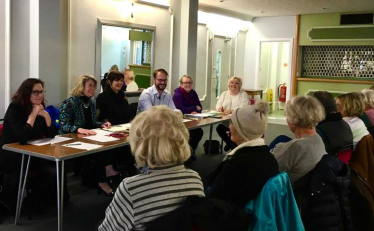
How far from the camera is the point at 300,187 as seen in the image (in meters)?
2.21

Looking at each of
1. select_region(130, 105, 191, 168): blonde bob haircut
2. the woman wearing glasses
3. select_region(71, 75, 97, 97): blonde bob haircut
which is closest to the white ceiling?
select_region(71, 75, 97, 97): blonde bob haircut

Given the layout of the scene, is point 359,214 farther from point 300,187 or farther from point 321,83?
point 321,83

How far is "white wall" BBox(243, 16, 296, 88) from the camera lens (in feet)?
31.4

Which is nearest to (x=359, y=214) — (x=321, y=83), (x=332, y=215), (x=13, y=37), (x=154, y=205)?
(x=332, y=215)

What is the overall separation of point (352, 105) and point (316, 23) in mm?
6239

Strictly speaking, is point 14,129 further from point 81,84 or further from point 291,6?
point 291,6

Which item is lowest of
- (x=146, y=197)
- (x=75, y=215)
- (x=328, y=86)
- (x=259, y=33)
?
(x=75, y=215)

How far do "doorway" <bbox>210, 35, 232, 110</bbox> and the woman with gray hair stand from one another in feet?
20.9

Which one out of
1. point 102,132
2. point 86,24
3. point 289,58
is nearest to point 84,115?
point 102,132

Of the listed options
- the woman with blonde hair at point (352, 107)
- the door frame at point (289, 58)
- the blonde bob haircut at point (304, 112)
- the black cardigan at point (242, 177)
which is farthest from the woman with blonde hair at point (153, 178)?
the door frame at point (289, 58)

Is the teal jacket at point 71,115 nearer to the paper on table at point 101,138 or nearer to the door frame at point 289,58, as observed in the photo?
the paper on table at point 101,138

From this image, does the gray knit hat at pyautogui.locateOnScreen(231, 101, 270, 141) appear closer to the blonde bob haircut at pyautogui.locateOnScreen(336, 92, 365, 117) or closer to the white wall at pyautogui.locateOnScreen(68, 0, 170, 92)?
the blonde bob haircut at pyautogui.locateOnScreen(336, 92, 365, 117)

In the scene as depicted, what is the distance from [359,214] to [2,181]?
283cm

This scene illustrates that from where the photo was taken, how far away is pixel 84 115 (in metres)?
4.03
